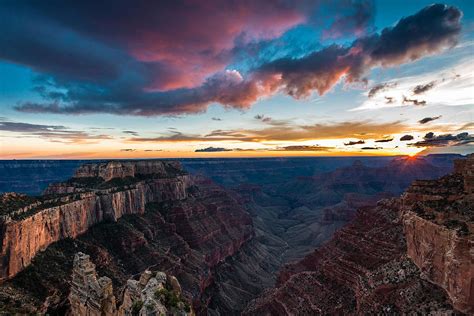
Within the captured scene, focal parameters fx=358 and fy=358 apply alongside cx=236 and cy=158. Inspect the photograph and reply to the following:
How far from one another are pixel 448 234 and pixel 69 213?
237ft

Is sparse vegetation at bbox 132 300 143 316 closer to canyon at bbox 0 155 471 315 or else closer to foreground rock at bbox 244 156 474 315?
canyon at bbox 0 155 471 315

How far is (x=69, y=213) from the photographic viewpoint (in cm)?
7912

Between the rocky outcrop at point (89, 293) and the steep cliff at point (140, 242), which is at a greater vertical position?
the rocky outcrop at point (89, 293)

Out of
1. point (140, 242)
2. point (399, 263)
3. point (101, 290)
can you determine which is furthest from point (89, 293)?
point (140, 242)

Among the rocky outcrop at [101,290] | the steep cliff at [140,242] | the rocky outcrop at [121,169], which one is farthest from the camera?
the rocky outcrop at [121,169]

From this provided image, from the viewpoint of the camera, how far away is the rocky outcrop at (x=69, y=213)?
181 ft

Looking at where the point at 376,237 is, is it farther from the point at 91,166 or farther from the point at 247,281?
the point at 91,166

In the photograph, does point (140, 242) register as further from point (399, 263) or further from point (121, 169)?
point (399, 263)

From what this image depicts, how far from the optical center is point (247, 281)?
122 metres

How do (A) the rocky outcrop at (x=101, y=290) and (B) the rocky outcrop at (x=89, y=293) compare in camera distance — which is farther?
(B) the rocky outcrop at (x=89, y=293)

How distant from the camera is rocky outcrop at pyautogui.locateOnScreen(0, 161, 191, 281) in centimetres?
5509

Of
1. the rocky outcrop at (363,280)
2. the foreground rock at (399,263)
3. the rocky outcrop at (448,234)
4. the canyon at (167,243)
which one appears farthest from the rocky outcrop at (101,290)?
the rocky outcrop at (363,280)

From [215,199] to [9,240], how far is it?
122048 millimetres

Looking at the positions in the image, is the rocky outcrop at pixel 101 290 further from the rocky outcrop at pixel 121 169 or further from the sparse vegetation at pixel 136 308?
the rocky outcrop at pixel 121 169
